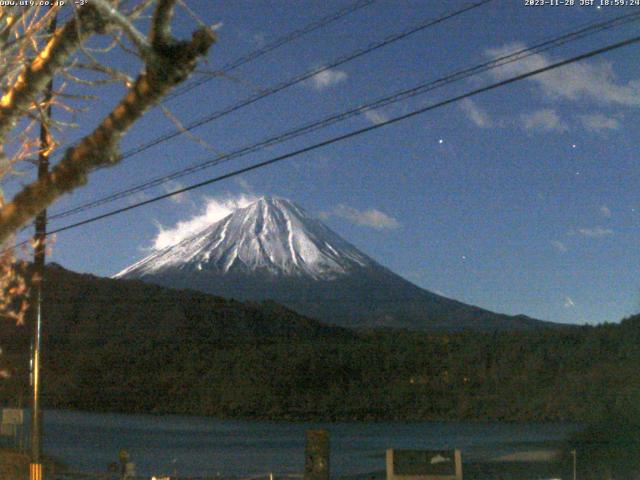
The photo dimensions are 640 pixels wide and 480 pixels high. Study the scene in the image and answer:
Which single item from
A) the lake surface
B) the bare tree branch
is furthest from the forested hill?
the bare tree branch

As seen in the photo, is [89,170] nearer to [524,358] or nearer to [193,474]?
[193,474]

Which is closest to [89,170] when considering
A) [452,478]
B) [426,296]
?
[452,478]

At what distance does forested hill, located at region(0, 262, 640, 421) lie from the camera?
228 feet

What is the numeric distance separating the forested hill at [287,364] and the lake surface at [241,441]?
627 centimetres

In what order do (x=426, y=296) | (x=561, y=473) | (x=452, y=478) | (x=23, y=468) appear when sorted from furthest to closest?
1. (x=426, y=296)
2. (x=561, y=473)
3. (x=23, y=468)
4. (x=452, y=478)

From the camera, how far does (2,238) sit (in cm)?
565

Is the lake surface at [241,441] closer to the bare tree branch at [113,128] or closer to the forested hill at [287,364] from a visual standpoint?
the forested hill at [287,364]

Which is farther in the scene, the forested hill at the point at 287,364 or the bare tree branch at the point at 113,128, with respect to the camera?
the forested hill at the point at 287,364

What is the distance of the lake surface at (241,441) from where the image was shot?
3481 cm

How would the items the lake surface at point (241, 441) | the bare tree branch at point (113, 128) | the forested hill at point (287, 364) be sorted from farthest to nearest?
the forested hill at point (287, 364) → the lake surface at point (241, 441) → the bare tree branch at point (113, 128)

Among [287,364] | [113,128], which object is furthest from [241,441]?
[113,128]

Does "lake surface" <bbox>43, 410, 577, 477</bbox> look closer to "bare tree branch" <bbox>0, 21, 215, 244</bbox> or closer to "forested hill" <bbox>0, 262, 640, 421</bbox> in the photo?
"forested hill" <bbox>0, 262, 640, 421</bbox>

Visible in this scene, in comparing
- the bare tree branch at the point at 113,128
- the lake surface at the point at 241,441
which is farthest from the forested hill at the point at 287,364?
the bare tree branch at the point at 113,128

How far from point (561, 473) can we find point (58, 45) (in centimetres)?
2803
